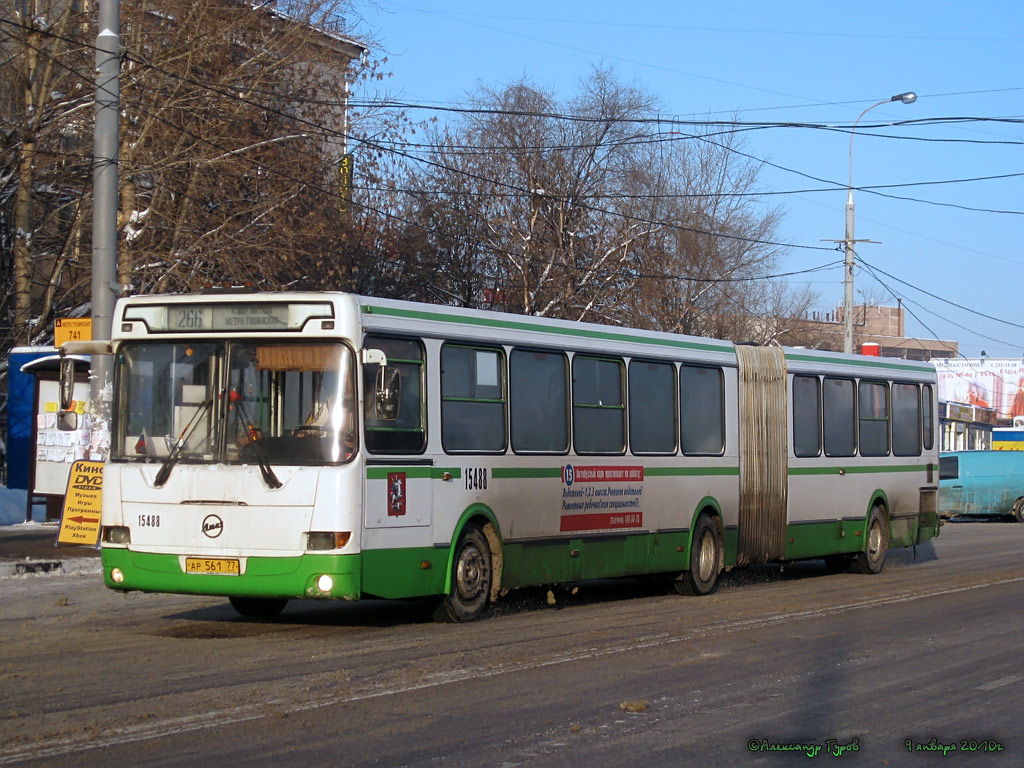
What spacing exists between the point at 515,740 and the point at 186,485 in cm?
483

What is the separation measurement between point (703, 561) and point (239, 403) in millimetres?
7015

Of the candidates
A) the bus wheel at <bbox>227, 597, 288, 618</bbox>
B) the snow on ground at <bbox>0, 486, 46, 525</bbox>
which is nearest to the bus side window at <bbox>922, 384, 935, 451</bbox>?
the bus wheel at <bbox>227, 597, 288, 618</bbox>

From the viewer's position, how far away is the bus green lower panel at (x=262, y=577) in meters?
10.5

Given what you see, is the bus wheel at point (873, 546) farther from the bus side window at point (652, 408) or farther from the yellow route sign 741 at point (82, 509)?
the yellow route sign 741 at point (82, 509)

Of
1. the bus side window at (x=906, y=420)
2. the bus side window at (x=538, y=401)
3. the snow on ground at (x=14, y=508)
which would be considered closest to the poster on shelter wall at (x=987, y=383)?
the bus side window at (x=906, y=420)

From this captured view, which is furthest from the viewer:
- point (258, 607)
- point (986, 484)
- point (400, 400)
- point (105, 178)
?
point (986, 484)

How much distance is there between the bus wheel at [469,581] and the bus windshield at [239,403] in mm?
1853

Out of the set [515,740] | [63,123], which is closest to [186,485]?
[515,740]

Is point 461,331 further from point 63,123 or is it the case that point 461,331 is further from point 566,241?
point 566,241

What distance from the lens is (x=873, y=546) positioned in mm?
19516

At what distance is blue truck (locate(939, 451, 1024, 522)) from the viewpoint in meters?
36.7

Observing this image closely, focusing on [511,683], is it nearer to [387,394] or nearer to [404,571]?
[404,571]

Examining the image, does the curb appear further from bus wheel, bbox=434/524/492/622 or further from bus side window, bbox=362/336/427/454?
bus side window, bbox=362/336/427/454

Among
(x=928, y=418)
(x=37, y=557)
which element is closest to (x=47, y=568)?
(x=37, y=557)
